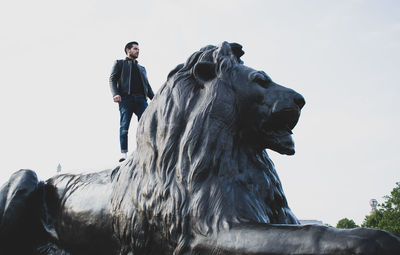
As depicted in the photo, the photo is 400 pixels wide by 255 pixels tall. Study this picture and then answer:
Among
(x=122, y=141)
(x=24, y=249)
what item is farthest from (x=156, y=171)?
(x=122, y=141)

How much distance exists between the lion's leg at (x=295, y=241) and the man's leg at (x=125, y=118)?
424 cm

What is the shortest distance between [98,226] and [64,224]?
0.57m

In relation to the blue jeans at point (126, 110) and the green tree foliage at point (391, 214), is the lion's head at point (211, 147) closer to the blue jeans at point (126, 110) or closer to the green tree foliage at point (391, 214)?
the blue jeans at point (126, 110)

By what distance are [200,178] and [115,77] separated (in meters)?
4.71

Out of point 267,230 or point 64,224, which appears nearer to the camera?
point 267,230

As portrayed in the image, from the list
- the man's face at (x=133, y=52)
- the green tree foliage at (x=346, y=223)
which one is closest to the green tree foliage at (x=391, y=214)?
the green tree foliage at (x=346, y=223)

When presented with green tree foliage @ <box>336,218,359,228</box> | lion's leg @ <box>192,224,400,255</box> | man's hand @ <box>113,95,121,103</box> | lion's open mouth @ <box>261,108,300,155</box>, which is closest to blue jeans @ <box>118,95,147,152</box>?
man's hand @ <box>113,95,121,103</box>

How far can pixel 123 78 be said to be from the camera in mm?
7238

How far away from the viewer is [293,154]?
3.39 meters

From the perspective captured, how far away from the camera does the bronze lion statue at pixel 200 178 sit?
109 inches

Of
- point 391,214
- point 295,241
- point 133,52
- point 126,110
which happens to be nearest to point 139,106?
point 126,110

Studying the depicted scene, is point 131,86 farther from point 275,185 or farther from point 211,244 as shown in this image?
point 211,244

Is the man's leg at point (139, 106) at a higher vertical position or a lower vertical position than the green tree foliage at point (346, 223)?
higher

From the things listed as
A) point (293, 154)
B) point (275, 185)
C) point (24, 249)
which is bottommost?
point (24, 249)
